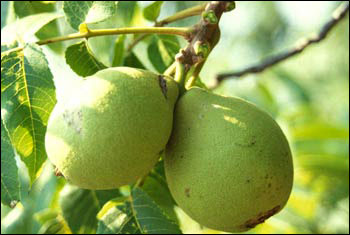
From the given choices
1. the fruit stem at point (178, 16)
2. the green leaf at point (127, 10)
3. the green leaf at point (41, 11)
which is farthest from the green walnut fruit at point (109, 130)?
the green leaf at point (127, 10)

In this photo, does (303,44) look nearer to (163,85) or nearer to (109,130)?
(163,85)

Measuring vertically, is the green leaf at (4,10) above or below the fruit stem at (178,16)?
above

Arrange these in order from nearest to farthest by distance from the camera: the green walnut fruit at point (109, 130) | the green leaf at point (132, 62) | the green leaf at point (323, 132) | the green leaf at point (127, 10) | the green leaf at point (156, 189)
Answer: the green walnut fruit at point (109, 130), the green leaf at point (156, 189), the green leaf at point (132, 62), the green leaf at point (127, 10), the green leaf at point (323, 132)

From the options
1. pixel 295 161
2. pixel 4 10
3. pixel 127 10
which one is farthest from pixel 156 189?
pixel 295 161

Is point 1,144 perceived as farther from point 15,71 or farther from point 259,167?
point 259,167

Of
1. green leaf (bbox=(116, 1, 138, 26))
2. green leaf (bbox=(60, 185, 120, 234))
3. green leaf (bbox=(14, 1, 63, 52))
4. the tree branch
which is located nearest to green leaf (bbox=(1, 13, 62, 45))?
green leaf (bbox=(14, 1, 63, 52))

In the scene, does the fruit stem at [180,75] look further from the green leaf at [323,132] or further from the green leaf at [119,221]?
the green leaf at [323,132]

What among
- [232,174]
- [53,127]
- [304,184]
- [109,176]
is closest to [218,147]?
[232,174]
